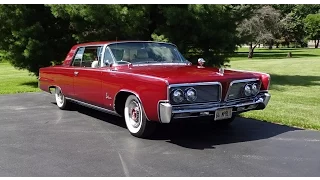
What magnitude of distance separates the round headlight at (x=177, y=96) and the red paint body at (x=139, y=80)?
127mm

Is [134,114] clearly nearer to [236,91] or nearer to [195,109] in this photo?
[195,109]

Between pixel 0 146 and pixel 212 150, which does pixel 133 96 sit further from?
pixel 0 146

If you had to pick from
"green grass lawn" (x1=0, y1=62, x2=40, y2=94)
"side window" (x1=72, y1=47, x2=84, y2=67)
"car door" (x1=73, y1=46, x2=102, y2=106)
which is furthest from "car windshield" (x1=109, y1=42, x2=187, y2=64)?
"green grass lawn" (x1=0, y1=62, x2=40, y2=94)

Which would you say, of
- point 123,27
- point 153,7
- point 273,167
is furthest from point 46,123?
point 153,7

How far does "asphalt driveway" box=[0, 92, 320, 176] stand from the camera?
178 inches

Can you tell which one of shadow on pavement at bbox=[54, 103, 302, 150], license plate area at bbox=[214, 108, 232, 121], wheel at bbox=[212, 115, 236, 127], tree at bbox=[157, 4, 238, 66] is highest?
tree at bbox=[157, 4, 238, 66]

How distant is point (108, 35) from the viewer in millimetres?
14711

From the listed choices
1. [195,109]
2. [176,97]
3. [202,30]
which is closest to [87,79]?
[176,97]

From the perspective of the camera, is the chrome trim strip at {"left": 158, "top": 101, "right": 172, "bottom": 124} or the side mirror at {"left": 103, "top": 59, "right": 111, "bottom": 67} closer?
the chrome trim strip at {"left": 158, "top": 101, "right": 172, "bottom": 124}

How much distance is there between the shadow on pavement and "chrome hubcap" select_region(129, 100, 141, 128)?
0.34 metres

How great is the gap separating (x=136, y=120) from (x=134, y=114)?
98 mm

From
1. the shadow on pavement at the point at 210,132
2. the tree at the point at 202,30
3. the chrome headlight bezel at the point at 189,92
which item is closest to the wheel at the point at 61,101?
the shadow on pavement at the point at 210,132

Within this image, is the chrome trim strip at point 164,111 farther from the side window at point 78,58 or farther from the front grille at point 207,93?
the side window at point 78,58

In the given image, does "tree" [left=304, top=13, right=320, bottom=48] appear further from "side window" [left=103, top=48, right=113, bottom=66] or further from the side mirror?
the side mirror
